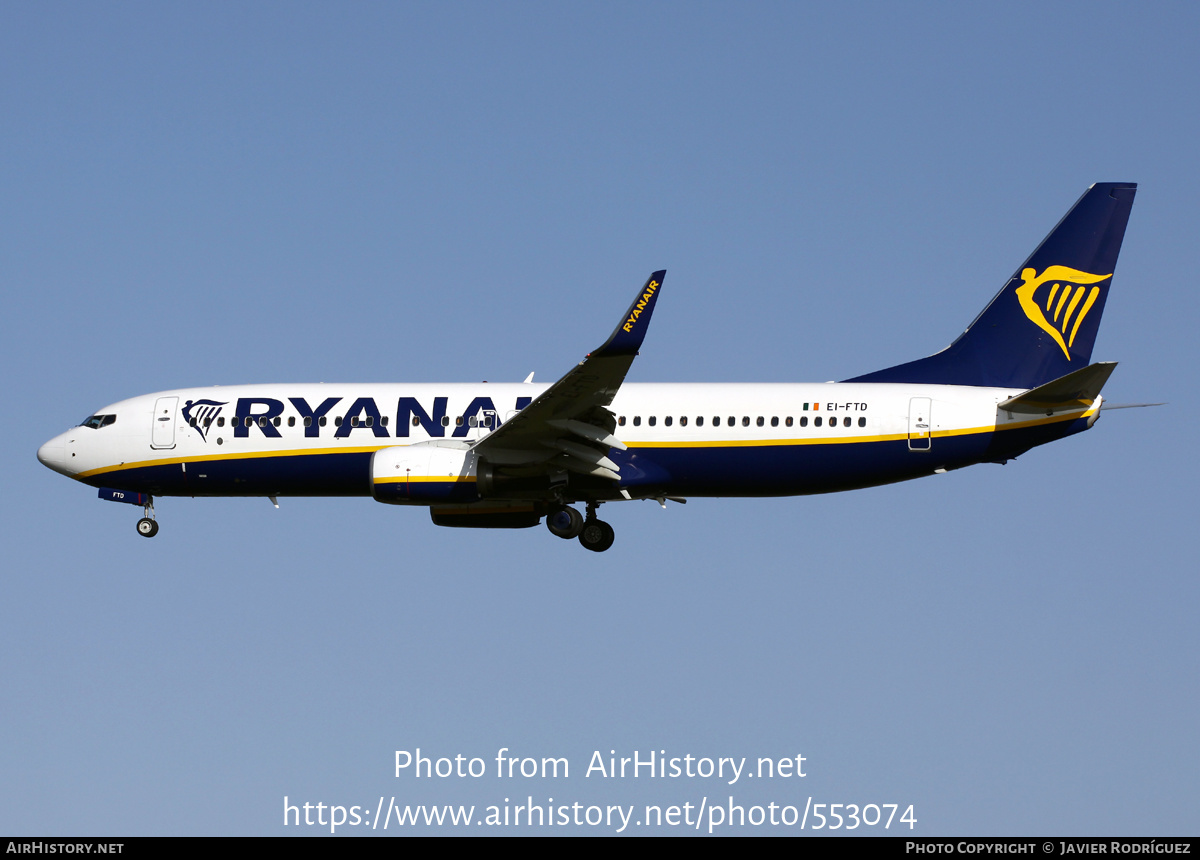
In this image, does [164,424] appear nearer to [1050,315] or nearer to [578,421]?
[578,421]

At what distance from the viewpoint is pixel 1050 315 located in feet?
119

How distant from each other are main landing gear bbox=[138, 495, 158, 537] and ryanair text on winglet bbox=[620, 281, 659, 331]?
15.3 m

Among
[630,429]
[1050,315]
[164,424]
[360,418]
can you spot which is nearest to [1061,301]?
[1050,315]

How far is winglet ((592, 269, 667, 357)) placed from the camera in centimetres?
3020

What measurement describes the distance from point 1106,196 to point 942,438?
7.63 meters

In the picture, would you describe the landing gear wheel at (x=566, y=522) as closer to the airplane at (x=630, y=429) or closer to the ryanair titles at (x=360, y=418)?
the airplane at (x=630, y=429)

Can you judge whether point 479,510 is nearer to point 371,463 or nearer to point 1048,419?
point 371,463

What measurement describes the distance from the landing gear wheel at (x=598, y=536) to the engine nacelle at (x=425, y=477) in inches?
151

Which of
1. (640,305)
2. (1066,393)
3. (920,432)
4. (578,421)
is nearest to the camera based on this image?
(640,305)

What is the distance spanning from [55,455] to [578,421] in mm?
14823

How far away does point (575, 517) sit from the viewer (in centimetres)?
3625

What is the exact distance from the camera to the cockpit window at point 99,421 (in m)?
39.0

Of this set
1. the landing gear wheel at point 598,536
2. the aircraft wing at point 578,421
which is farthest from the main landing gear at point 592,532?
the aircraft wing at point 578,421

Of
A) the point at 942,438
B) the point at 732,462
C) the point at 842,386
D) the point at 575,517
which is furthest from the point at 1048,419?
the point at 575,517
